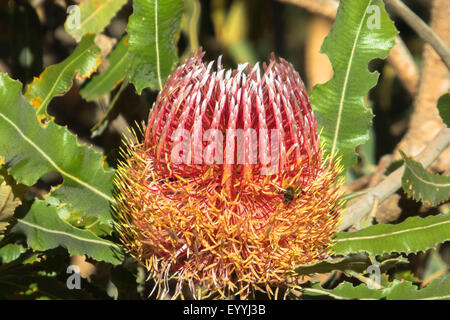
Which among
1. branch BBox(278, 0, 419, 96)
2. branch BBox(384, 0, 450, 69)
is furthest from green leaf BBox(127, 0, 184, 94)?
branch BBox(278, 0, 419, 96)

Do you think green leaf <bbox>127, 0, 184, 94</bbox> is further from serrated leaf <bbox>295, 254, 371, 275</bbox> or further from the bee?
serrated leaf <bbox>295, 254, 371, 275</bbox>

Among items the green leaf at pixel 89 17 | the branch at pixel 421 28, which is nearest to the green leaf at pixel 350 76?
the branch at pixel 421 28

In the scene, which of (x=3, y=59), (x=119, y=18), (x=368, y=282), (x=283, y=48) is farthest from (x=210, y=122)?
(x=283, y=48)

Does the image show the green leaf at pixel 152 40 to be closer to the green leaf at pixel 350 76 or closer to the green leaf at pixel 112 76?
the green leaf at pixel 112 76

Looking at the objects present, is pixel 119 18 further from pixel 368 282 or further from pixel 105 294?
pixel 368 282

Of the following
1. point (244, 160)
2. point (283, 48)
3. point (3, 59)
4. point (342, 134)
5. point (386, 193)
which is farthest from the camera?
point (283, 48)

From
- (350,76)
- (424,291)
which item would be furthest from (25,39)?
(424,291)

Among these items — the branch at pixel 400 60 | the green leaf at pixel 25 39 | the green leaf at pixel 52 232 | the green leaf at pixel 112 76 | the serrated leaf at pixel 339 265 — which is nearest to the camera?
the serrated leaf at pixel 339 265
